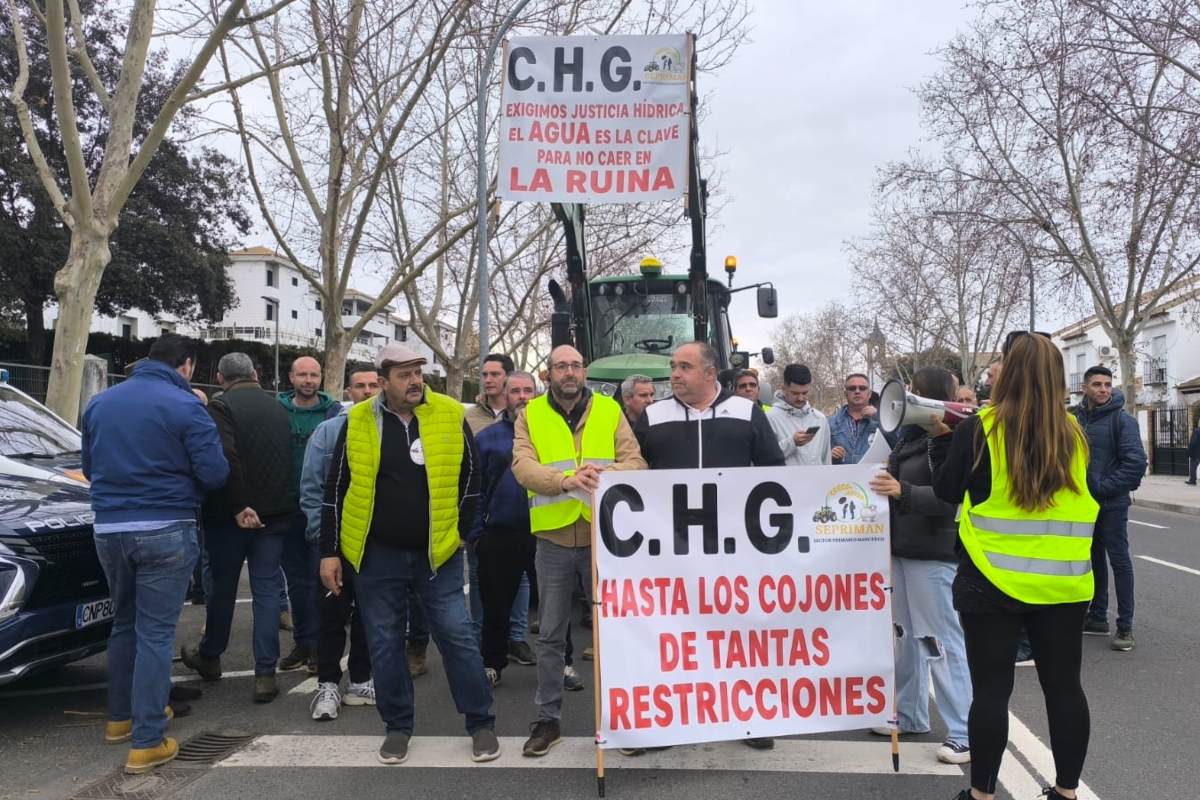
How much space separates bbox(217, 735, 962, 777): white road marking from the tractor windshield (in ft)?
21.2

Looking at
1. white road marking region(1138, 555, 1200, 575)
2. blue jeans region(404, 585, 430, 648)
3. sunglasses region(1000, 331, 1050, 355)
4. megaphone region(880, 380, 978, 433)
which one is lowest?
white road marking region(1138, 555, 1200, 575)

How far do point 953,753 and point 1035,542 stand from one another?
1417 mm

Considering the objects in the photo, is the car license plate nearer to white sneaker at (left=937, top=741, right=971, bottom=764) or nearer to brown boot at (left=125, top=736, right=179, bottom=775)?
brown boot at (left=125, top=736, right=179, bottom=775)

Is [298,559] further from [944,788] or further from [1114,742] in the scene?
[1114,742]

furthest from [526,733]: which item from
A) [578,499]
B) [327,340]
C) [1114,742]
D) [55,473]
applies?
[327,340]

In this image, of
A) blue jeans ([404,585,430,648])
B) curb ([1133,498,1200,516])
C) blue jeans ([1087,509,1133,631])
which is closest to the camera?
blue jeans ([404,585,430,648])

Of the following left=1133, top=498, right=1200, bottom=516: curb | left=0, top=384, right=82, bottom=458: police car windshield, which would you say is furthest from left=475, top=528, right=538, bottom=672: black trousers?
left=1133, top=498, right=1200, bottom=516: curb

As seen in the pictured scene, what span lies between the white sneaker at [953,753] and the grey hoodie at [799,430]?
2.31 metres

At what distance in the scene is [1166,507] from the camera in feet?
60.6

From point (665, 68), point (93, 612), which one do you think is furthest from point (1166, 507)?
point (93, 612)

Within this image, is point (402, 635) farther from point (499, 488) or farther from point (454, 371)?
point (454, 371)

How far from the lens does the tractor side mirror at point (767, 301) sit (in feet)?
34.6

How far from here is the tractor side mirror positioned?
34.6 ft

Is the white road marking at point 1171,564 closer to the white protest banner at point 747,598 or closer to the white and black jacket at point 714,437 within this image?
the white protest banner at point 747,598
